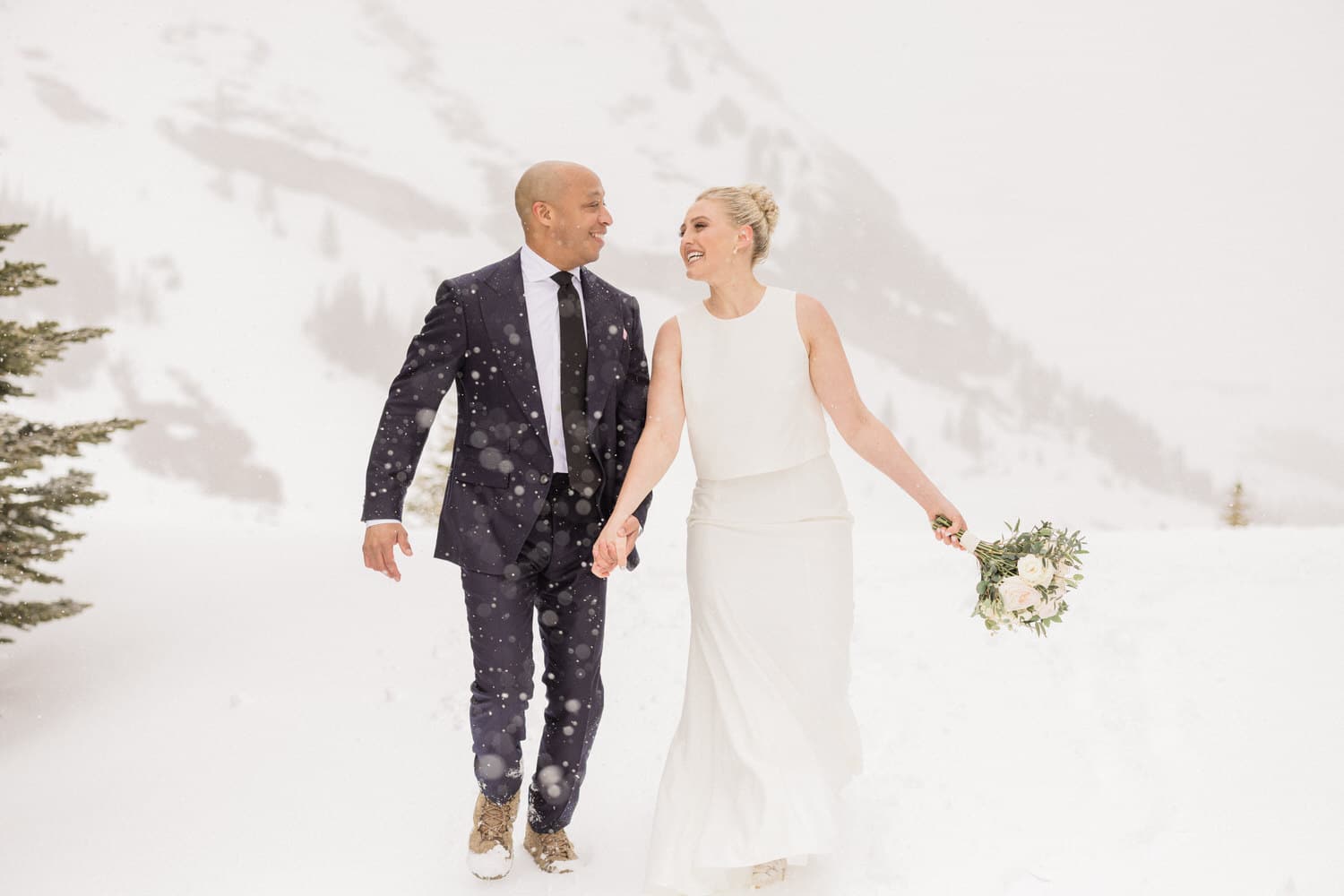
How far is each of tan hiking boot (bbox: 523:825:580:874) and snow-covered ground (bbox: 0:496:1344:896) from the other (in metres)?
0.07

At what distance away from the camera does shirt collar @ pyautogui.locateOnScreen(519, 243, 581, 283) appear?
161 inches

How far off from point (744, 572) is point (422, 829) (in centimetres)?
225

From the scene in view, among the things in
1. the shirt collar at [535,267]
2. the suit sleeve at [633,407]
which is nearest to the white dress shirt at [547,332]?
the shirt collar at [535,267]

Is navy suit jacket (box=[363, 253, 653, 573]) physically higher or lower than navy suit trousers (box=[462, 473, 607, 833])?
higher

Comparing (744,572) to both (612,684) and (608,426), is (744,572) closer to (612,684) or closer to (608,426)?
(608,426)

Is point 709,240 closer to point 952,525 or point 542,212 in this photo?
point 542,212

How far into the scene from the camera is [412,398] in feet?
13.1

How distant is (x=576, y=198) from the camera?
393 cm

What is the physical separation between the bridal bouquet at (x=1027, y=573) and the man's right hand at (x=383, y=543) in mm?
2158

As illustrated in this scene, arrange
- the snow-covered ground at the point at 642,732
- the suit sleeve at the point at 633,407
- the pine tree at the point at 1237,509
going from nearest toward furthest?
the suit sleeve at the point at 633,407, the snow-covered ground at the point at 642,732, the pine tree at the point at 1237,509

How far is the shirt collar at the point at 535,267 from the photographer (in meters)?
4.08

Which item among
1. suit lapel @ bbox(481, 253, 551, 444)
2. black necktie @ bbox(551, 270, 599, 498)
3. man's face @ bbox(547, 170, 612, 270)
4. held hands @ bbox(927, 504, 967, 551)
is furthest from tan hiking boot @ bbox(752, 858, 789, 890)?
man's face @ bbox(547, 170, 612, 270)

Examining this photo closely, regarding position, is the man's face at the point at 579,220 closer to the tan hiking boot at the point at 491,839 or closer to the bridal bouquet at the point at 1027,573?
the bridal bouquet at the point at 1027,573

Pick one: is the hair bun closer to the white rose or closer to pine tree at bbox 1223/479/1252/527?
the white rose
